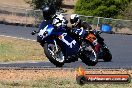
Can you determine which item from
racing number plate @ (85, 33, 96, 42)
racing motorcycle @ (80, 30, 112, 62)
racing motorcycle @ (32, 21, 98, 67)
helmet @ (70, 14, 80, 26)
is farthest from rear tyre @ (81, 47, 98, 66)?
helmet @ (70, 14, 80, 26)

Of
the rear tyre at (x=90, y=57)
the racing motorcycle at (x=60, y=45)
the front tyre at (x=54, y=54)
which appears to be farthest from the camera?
the rear tyre at (x=90, y=57)

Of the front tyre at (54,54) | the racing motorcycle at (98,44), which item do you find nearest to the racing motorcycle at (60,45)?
the front tyre at (54,54)

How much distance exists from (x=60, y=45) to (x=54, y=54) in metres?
0.21

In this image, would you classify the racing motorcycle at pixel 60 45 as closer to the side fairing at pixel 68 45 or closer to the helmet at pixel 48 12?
the side fairing at pixel 68 45

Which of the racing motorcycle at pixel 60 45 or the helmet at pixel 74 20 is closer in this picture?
the racing motorcycle at pixel 60 45

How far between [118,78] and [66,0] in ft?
317

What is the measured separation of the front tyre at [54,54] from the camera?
31.7 feet

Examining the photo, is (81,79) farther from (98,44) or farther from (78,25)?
(78,25)

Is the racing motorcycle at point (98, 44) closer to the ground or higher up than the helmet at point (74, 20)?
closer to the ground

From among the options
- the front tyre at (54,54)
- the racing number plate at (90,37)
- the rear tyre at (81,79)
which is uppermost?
the racing number plate at (90,37)

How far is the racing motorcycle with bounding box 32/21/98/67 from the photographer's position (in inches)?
371

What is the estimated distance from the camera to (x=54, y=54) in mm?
9852

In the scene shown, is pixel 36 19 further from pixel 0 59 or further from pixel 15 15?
pixel 0 59

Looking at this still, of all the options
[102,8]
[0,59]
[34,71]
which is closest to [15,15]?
[102,8]
